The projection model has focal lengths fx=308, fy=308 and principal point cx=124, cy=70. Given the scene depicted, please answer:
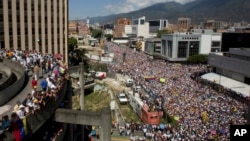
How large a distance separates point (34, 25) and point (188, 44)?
66800 millimetres

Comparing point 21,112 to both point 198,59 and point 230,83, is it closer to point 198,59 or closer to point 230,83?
point 230,83

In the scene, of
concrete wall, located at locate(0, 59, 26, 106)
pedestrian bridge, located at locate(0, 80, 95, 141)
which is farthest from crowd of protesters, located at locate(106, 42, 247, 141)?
pedestrian bridge, located at locate(0, 80, 95, 141)

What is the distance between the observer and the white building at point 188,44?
101562 mm

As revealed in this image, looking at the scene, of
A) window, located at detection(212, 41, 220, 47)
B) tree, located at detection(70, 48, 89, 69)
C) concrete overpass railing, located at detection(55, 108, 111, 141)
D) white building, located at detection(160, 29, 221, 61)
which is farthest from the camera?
window, located at detection(212, 41, 220, 47)

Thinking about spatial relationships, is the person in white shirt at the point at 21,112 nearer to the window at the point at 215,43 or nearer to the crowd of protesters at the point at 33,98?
the crowd of protesters at the point at 33,98

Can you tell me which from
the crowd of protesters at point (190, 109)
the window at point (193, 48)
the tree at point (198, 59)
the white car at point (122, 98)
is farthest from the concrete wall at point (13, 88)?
the window at point (193, 48)

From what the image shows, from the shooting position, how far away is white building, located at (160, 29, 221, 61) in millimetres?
101562

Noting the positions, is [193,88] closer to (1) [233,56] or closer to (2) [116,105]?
(2) [116,105]

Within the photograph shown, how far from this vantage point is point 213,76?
228ft

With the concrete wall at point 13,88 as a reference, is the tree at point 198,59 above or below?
below

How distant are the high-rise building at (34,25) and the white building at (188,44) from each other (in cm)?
5459

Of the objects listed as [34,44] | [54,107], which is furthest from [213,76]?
[54,107]

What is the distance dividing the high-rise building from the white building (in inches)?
2149

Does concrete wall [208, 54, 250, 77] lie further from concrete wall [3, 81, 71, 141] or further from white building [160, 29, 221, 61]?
concrete wall [3, 81, 71, 141]
